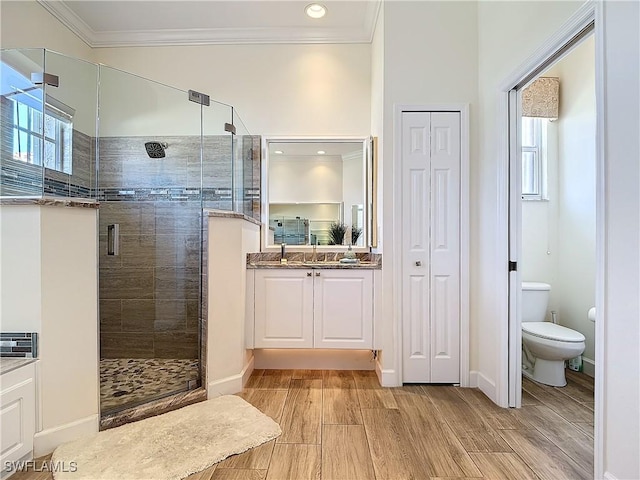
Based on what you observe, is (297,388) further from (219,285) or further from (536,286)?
(536,286)

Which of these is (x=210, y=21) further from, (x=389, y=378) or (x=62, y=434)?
(x=389, y=378)

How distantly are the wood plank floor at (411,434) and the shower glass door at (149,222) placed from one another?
0.90 m

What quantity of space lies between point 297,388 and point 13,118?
249 centimetres

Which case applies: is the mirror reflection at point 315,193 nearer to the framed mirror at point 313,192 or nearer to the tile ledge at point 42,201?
the framed mirror at point 313,192

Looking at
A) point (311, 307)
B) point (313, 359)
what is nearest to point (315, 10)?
point (311, 307)

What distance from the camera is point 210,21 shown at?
120 inches

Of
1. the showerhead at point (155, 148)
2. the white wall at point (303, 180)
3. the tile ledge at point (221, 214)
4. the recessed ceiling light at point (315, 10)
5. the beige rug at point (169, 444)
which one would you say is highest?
the recessed ceiling light at point (315, 10)

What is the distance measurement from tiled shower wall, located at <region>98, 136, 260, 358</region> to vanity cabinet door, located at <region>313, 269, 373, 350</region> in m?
1.00

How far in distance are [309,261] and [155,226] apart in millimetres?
1404

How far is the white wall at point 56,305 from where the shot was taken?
1659 millimetres

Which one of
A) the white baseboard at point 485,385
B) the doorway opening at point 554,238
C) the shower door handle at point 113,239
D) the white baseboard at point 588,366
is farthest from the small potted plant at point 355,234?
the white baseboard at point 588,366

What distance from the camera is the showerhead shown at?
300cm

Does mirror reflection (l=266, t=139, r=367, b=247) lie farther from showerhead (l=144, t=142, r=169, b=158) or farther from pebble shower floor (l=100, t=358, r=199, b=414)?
pebble shower floor (l=100, t=358, r=199, b=414)

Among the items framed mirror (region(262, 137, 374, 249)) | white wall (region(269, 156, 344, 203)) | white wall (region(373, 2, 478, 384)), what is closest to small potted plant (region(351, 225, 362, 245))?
framed mirror (region(262, 137, 374, 249))
